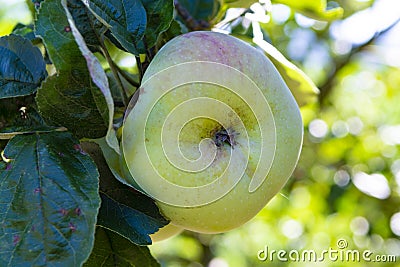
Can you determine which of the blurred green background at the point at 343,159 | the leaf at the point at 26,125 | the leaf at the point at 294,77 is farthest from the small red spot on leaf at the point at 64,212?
the blurred green background at the point at 343,159

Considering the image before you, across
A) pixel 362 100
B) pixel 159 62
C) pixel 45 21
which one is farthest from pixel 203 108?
pixel 362 100

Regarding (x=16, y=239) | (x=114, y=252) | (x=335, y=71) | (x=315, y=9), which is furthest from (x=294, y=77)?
(x=335, y=71)

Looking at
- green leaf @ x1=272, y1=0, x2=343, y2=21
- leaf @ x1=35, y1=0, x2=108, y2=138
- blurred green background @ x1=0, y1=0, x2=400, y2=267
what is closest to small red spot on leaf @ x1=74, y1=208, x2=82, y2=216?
leaf @ x1=35, y1=0, x2=108, y2=138

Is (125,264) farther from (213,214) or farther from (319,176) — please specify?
(319,176)

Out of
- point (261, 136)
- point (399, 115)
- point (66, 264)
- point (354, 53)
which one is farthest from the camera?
point (399, 115)

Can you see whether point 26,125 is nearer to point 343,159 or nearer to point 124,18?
point 124,18

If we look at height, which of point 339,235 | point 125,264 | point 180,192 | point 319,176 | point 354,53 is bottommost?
point 339,235
